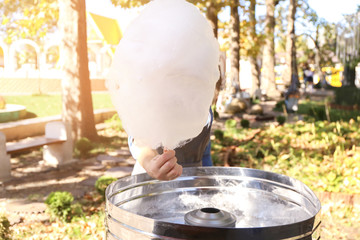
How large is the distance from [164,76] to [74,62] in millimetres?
6629

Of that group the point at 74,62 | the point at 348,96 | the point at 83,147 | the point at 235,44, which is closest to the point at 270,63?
the point at 348,96

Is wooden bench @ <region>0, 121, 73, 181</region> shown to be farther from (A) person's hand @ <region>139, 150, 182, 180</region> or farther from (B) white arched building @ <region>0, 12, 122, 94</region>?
(A) person's hand @ <region>139, 150, 182, 180</region>

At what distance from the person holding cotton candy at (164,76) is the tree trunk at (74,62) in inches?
244

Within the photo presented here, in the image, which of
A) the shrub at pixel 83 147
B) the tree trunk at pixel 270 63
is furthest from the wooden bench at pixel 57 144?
the tree trunk at pixel 270 63

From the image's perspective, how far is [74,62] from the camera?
23.8 feet

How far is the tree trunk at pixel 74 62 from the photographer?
7199 millimetres

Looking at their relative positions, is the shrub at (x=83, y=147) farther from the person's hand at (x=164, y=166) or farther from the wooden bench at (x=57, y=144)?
the person's hand at (x=164, y=166)

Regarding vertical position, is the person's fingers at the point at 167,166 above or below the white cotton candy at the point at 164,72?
below

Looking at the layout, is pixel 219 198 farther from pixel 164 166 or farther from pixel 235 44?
pixel 235 44

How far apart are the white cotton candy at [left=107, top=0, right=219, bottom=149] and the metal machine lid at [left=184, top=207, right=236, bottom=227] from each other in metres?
0.26

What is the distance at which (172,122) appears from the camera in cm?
107

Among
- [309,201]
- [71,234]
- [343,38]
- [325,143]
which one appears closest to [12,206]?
[71,234]

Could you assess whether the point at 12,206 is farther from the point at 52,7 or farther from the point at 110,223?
the point at 52,7

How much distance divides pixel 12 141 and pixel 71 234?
210 inches
